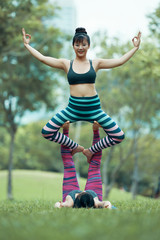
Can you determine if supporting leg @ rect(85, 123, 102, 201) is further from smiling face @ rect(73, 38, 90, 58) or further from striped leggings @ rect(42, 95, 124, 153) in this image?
smiling face @ rect(73, 38, 90, 58)

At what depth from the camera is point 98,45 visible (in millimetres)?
15422

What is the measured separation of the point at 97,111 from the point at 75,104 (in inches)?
13.6

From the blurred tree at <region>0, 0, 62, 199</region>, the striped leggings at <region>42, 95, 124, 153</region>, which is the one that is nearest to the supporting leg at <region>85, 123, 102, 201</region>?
the striped leggings at <region>42, 95, 124, 153</region>

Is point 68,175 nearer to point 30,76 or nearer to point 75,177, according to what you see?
point 75,177

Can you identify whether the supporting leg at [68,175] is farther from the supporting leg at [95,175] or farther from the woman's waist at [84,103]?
the woman's waist at [84,103]

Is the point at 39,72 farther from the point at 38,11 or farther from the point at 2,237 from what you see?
the point at 2,237

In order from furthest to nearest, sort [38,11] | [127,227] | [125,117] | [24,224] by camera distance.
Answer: [125,117]
[38,11]
[24,224]
[127,227]

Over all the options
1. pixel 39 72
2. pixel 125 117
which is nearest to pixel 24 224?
pixel 39 72

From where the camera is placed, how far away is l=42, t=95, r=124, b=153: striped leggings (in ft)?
16.2

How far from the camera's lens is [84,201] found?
4.43 m

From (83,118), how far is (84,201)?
1.30 m

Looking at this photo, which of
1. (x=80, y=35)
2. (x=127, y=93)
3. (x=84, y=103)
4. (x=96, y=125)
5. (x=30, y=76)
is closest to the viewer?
(x=84, y=103)

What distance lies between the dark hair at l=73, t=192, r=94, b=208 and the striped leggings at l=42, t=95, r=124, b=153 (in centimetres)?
103

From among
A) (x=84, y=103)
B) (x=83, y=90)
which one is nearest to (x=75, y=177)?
(x=84, y=103)
